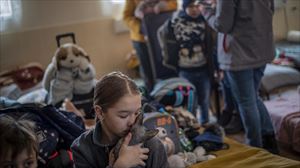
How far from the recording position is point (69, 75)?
2668mm

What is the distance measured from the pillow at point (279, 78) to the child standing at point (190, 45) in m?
0.80

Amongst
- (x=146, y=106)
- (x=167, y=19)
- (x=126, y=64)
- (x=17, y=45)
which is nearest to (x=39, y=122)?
(x=146, y=106)

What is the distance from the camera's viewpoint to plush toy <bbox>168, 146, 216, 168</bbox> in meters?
1.85

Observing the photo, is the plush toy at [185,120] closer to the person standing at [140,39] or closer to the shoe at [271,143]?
the shoe at [271,143]

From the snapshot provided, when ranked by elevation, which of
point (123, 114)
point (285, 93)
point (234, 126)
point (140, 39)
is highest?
point (140, 39)

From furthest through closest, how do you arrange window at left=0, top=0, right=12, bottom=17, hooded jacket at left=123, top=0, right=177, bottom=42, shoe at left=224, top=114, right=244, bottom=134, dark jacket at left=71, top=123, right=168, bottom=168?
window at left=0, top=0, right=12, bottom=17
hooded jacket at left=123, top=0, right=177, bottom=42
shoe at left=224, top=114, right=244, bottom=134
dark jacket at left=71, top=123, right=168, bottom=168

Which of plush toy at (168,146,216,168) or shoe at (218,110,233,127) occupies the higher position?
plush toy at (168,146,216,168)

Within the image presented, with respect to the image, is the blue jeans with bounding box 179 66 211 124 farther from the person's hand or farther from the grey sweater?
the person's hand

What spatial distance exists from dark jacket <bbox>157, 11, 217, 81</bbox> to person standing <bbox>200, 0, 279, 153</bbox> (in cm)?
35

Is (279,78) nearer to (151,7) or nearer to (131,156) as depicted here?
(151,7)

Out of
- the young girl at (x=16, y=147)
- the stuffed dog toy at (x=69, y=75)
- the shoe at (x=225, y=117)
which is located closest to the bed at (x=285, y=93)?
the shoe at (x=225, y=117)

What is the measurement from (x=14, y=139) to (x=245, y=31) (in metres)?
1.54

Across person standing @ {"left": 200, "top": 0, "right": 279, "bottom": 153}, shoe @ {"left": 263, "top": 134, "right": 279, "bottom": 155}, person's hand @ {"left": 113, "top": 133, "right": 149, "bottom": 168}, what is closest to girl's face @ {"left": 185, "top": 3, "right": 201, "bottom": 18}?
person standing @ {"left": 200, "top": 0, "right": 279, "bottom": 153}

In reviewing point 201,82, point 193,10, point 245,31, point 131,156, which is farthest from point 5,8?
point 131,156
